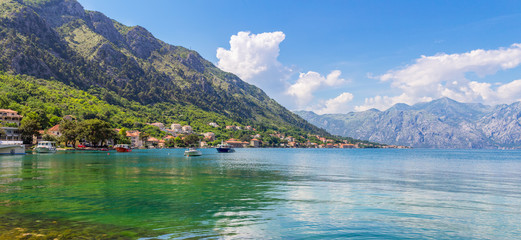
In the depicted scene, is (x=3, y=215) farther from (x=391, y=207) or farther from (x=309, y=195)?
(x=391, y=207)

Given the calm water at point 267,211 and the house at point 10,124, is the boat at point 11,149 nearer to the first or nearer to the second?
the house at point 10,124

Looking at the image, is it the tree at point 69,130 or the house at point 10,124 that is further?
the house at point 10,124

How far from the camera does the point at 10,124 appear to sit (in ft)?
458

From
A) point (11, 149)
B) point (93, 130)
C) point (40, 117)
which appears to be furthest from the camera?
point (40, 117)

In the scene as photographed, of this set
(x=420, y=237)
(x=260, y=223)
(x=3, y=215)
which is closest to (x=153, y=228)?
(x=260, y=223)

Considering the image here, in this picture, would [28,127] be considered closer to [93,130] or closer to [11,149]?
[93,130]

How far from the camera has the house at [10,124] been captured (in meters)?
134

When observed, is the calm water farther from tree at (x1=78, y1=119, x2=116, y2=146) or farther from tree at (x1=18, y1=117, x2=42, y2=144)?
tree at (x1=18, y1=117, x2=42, y2=144)

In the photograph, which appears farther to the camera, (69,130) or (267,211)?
(69,130)

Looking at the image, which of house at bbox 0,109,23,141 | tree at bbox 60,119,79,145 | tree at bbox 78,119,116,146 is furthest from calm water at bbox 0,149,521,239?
house at bbox 0,109,23,141

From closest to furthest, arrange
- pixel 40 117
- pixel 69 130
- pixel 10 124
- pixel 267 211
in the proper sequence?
1. pixel 267 211
2. pixel 69 130
3. pixel 10 124
4. pixel 40 117

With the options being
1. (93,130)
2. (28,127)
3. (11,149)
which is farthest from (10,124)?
(11,149)

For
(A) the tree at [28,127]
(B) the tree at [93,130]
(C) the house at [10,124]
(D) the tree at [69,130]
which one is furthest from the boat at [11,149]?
(C) the house at [10,124]

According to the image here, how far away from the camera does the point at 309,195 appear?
29641 millimetres
